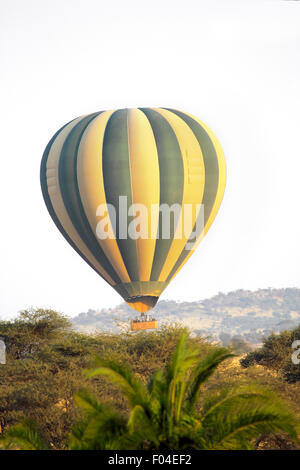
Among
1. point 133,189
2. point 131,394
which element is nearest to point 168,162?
point 133,189

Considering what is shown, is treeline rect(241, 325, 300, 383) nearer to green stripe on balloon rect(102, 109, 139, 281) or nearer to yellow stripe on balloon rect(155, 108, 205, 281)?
yellow stripe on balloon rect(155, 108, 205, 281)

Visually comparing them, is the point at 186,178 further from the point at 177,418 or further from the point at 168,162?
the point at 177,418

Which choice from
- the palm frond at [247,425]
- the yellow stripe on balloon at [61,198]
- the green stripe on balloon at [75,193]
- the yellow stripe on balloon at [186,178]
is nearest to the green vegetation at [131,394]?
the palm frond at [247,425]

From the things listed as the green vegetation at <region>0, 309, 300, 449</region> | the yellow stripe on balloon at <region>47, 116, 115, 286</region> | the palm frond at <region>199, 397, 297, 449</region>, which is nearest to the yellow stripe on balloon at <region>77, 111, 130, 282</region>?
the yellow stripe on balloon at <region>47, 116, 115, 286</region>

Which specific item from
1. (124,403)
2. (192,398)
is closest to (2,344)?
(124,403)

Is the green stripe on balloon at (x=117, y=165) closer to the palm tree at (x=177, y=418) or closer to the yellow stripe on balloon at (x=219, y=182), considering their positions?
the yellow stripe on balloon at (x=219, y=182)

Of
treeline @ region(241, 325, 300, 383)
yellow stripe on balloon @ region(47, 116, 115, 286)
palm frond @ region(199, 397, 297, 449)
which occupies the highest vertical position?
yellow stripe on balloon @ region(47, 116, 115, 286)
